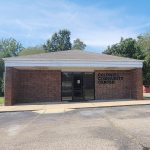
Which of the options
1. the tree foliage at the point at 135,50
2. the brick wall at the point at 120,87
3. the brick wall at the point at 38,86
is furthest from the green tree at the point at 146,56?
the brick wall at the point at 38,86

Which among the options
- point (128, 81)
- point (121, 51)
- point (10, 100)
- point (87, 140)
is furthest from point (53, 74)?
point (121, 51)

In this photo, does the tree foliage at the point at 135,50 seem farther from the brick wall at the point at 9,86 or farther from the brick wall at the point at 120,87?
the brick wall at the point at 9,86

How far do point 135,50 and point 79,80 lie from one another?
17.9 meters

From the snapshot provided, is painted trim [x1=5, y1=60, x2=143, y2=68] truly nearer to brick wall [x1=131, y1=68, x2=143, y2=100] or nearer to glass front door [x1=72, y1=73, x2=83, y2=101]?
brick wall [x1=131, y1=68, x2=143, y2=100]

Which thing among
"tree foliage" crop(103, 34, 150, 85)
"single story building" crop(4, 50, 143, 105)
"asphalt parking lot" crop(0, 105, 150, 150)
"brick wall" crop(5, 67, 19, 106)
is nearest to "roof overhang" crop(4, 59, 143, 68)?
"single story building" crop(4, 50, 143, 105)

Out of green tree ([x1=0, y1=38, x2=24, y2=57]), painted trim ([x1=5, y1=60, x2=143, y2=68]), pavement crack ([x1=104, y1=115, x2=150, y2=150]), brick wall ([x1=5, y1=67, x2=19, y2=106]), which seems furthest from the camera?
green tree ([x1=0, y1=38, x2=24, y2=57])

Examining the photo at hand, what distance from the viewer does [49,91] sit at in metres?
23.2

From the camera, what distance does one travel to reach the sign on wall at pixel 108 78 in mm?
23891

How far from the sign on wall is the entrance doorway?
40.3 inches

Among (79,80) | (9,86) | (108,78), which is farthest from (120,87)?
(9,86)

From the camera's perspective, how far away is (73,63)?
21141 millimetres

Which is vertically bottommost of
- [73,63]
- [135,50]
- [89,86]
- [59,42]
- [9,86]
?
[89,86]

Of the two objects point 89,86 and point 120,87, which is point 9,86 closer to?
point 89,86

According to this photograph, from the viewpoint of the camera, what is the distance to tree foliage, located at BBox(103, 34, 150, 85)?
36500 millimetres
